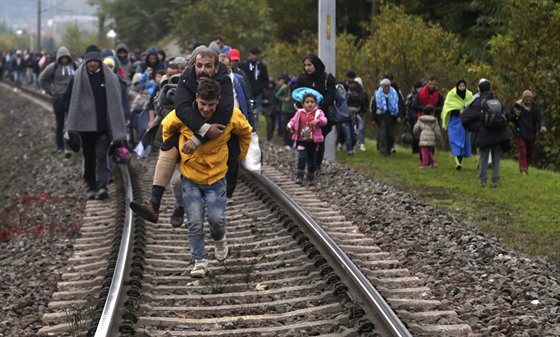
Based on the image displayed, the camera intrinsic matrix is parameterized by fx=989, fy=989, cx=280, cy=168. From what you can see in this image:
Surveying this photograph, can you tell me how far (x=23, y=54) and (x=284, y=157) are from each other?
3266 cm

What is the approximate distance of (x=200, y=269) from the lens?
9047 mm

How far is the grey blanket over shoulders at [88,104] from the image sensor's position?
13469mm

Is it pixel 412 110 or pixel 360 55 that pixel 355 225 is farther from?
pixel 360 55

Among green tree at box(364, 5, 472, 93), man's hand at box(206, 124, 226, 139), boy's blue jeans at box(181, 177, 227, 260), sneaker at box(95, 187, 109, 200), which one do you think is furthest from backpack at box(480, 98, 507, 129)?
green tree at box(364, 5, 472, 93)

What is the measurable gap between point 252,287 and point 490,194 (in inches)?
259

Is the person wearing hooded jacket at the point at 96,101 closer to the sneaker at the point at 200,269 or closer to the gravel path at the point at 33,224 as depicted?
the gravel path at the point at 33,224

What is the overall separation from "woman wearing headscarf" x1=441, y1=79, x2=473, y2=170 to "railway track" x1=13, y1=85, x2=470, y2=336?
5.84 meters

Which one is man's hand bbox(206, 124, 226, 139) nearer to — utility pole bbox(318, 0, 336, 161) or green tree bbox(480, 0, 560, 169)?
utility pole bbox(318, 0, 336, 161)

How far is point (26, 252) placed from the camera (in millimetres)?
11406

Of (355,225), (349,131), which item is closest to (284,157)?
(349,131)

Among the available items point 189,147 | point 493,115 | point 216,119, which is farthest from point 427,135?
point 189,147

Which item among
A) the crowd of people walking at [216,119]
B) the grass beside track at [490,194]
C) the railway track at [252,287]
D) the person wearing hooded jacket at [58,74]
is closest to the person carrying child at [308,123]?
the crowd of people walking at [216,119]

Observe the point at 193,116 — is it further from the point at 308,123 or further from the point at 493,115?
the point at 493,115

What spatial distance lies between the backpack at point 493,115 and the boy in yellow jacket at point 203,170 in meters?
6.74
